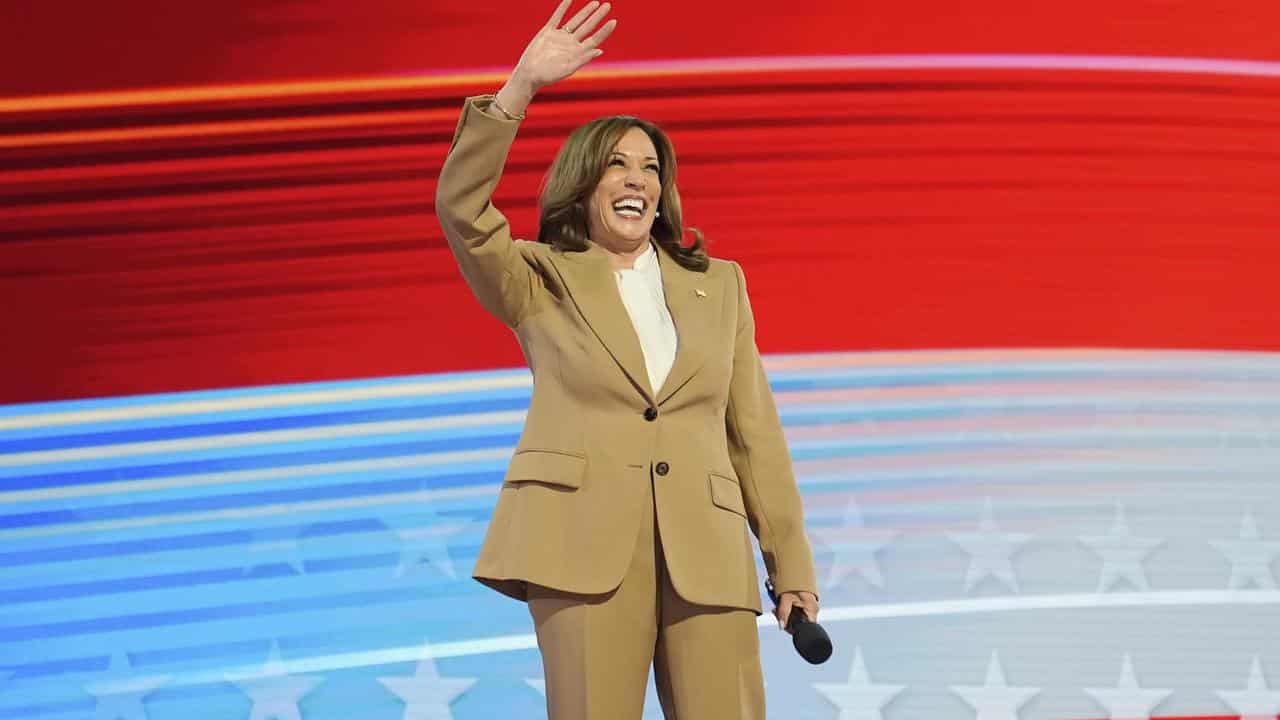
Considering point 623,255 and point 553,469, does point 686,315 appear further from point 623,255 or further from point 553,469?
point 553,469

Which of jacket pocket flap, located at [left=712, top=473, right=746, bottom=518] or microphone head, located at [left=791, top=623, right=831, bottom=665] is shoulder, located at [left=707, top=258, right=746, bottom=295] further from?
microphone head, located at [left=791, top=623, right=831, bottom=665]

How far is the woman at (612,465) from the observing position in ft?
6.53

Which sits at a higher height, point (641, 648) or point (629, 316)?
point (629, 316)

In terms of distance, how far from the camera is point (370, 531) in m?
2.95

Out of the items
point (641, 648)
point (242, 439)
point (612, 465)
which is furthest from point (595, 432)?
point (242, 439)

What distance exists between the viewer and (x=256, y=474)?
2951 millimetres

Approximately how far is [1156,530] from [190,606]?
6.55 feet

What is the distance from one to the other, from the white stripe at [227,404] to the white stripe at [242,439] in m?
0.05

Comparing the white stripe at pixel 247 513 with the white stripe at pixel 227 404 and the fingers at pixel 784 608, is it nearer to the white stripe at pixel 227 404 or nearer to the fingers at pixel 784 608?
the white stripe at pixel 227 404

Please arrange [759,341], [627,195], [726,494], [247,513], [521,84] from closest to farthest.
Answer: [521,84] < [726,494] < [627,195] < [247,513] < [759,341]

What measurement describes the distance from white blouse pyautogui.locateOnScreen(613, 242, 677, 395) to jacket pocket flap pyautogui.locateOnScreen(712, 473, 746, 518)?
0.51 ft

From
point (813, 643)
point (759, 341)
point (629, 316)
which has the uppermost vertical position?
point (759, 341)

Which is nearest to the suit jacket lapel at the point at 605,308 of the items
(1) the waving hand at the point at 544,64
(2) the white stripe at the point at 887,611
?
(1) the waving hand at the point at 544,64

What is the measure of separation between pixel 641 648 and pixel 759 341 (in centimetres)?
115
